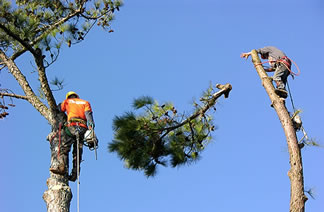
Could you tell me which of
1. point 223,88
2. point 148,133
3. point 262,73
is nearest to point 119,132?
point 148,133

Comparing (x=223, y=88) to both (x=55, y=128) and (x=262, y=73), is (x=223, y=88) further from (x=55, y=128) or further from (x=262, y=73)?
(x=55, y=128)

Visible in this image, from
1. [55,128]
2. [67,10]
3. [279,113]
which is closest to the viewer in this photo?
[279,113]

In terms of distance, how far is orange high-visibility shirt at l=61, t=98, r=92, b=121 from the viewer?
596 cm

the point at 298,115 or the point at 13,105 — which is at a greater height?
the point at 13,105

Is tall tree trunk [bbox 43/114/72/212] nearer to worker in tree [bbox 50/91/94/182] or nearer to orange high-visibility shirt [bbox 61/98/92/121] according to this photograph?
worker in tree [bbox 50/91/94/182]

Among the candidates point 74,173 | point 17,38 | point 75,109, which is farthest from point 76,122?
point 17,38

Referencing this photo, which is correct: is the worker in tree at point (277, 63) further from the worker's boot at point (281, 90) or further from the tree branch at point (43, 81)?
the tree branch at point (43, 81)

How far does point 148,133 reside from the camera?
5562mm

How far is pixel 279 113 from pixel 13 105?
9.84 ft

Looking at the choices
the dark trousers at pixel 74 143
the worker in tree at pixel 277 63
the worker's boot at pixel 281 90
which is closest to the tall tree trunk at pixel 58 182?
the dark trousers at pixel 74 143

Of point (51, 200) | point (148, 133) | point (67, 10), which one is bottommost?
point (51, 200)

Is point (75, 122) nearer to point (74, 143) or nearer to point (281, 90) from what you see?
point (74, 143)

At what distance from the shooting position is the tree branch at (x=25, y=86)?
5.98 metres

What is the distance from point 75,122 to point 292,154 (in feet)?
7.85
